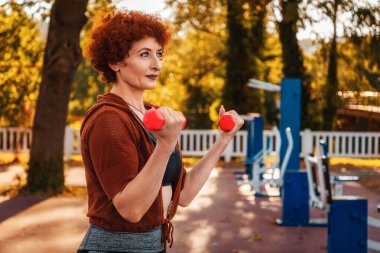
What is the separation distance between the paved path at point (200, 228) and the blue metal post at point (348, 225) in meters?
1.58

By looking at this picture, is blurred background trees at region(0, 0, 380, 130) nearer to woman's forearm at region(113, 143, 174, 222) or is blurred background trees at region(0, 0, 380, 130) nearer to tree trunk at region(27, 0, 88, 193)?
tree trunk at region(27, 0, 88, 193)

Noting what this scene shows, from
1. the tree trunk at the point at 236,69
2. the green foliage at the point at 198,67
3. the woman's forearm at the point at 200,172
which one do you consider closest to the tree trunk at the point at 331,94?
the tree trunk at the point at 236,69

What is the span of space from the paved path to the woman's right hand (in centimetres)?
514

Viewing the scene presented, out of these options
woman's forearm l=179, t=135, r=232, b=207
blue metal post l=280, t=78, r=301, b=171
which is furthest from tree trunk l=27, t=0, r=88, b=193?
woman's forearm l=179, t=135, r=232, b=207

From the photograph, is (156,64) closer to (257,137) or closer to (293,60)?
(257,137)

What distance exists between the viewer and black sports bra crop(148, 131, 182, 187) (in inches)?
91.2

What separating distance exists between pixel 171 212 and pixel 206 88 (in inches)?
914

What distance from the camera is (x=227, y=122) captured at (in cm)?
246

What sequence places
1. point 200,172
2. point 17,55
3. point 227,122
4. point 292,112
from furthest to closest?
point 17,55
point 292,112
point 200,172
point 227,122

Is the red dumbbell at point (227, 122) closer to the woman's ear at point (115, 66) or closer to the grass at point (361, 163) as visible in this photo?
the woman's ear at point (115, 66)

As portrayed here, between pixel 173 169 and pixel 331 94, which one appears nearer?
pixel 173 169

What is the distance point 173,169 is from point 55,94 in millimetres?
9336

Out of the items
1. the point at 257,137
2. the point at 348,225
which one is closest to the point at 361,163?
the point at 257,137

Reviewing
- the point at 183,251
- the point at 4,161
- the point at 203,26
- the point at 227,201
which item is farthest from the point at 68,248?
the point at 203,26
